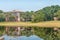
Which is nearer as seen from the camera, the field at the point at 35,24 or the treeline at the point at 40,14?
the field at the point at 35,24

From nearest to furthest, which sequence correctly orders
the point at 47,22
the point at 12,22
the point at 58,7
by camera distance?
the point at 47,22, the point at 12,22, the point at 58,7

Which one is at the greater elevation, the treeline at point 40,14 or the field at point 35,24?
the treeline at point 40,14

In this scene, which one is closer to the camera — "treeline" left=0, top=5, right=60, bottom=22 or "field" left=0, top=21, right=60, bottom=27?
"field" left=0, top=21, right=60, bottom=27

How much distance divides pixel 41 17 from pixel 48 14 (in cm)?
89

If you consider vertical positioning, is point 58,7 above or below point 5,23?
above

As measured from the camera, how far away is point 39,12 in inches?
879

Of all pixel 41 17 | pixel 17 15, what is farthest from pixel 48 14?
pixel 17 15

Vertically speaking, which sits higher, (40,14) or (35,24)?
(40,14)

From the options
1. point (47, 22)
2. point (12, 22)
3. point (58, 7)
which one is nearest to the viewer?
point (47, 22)

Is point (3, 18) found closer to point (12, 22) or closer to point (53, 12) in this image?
point (12, 22)

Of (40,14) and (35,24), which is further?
(40,14)

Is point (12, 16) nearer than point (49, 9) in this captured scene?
Yes

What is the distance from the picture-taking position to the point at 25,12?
2194 cm

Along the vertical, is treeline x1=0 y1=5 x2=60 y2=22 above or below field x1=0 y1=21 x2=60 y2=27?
above
